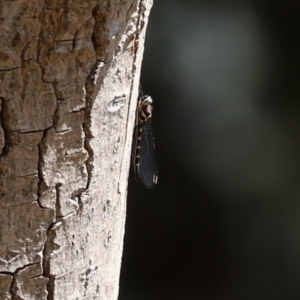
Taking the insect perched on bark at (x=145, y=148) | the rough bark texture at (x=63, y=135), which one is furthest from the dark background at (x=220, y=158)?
the rough bark texture at (x=63, y=135)

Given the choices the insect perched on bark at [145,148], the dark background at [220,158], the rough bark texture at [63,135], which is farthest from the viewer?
the dark background at [220,158]

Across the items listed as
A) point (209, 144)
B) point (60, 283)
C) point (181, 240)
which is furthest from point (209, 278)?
point (60, 283)

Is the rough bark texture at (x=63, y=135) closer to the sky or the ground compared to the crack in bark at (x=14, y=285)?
closer to the sky

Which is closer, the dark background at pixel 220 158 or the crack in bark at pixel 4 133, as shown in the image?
the crack in bark at pixel 4 133

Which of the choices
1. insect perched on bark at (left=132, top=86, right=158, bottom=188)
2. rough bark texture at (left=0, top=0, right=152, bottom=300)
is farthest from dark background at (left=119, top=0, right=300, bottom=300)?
rough bark texture at (left=0, top=0, right=152, bottom=300)

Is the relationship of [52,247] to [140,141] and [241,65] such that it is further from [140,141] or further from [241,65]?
[241,65]

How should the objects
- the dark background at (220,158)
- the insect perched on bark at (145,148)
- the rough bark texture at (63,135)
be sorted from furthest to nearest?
the dark background at (220,158) → the insect perched on bark at (145,148) → the rough bark texture at (63,135)

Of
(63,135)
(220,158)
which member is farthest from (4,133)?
(220,158)

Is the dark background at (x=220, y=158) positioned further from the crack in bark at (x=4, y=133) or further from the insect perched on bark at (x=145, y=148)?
the crack in bark at (x=4, y=133)
